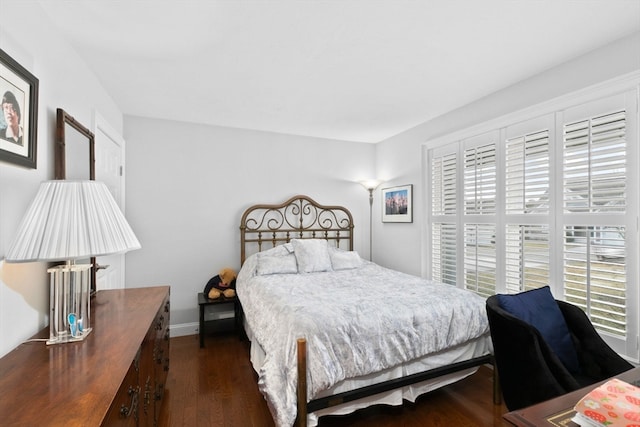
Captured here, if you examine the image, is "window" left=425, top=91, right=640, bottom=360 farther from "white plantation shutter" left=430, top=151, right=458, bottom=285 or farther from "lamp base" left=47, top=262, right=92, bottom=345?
"lamp base" left=47, top=262, right=92, bottom=345

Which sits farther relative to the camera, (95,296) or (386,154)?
(386,154)

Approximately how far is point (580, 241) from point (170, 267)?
3952 mm

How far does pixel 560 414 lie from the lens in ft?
3.31

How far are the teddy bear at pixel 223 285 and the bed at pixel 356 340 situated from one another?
1.63ft

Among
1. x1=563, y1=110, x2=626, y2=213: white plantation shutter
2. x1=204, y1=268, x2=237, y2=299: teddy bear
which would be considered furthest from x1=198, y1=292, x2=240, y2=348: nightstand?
x1=563, y1=110, x2=626, y2=213: white plantation shutter

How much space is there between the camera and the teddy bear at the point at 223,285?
3.46 meters

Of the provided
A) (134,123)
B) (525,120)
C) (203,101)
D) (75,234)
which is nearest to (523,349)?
(525,120)

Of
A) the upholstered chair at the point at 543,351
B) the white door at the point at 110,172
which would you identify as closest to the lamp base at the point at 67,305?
the white door at the point at 110,172

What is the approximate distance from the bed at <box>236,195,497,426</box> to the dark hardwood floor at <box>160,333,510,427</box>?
0.15 meters

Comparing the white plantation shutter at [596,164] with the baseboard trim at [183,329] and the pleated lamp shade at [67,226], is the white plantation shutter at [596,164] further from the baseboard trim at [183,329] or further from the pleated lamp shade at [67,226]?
the baseboard trim at [183,329]

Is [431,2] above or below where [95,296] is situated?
above

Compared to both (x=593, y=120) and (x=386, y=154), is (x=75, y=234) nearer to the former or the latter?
(x=593, y=120)

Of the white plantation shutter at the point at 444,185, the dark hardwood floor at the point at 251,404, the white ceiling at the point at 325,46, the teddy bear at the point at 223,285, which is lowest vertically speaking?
the dark hardwood floor at the point at 251,404

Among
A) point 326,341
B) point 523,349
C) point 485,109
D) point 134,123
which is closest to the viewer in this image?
point 523,349
